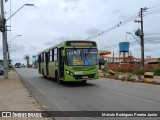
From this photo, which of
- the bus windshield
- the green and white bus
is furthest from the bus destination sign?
the bus windshield

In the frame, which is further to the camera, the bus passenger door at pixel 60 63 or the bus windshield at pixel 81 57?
the bus passenger door at pixel 60 63

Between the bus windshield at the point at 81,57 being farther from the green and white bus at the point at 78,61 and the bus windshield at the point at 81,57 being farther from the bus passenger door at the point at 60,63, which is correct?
the bus passenger door at the point at 60,63

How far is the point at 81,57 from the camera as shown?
2309 centimetres

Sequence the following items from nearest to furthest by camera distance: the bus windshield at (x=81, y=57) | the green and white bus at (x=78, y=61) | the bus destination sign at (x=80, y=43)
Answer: the green and white bus at (x=78, y=61) < the bus windshield at (x=81, y=57) < the bus destination sign at (x=80, y=43)

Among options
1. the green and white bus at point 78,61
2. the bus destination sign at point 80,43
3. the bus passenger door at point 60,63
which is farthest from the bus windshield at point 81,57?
the bus passenger door at point 60,63

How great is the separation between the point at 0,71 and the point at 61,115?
38.3 metres

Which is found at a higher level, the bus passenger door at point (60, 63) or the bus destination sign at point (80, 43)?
the bus destination sign at point (80, 43)

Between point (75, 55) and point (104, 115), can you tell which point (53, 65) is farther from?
point (104, 115)

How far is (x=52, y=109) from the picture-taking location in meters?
13.3

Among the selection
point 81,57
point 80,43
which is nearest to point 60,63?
point 81,57

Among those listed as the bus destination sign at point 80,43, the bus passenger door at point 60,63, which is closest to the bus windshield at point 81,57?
the bus destination sign at point 80,43

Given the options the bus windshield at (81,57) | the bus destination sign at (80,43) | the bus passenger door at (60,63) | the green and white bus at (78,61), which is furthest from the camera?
the bus passenger door at (60,63)

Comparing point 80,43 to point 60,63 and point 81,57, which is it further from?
point 60,63

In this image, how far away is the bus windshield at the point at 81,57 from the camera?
2290 centimetres
